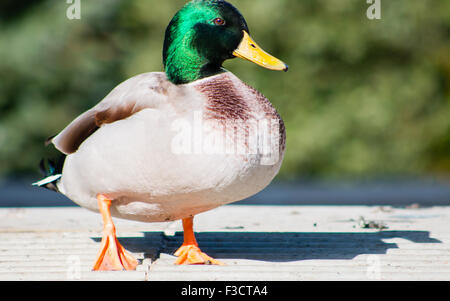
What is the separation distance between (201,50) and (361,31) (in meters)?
8.72

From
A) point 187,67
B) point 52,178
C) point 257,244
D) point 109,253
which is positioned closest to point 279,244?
point 257,244

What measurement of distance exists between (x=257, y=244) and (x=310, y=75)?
8.32 m

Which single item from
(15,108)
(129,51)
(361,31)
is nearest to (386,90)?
(361,31)

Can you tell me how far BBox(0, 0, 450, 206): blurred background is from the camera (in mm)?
11055

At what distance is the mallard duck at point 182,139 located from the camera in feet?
8.86

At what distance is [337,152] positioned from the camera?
36.0 feet

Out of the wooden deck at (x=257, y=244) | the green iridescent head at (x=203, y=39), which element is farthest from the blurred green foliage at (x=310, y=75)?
the green iridescent head at (x=203, y=39)

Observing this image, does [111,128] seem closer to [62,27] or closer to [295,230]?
[295,230]

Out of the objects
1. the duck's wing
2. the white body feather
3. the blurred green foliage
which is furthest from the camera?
the blurred green foliage

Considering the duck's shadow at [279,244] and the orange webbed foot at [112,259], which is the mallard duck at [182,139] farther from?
the duck's shadow at [279,244]

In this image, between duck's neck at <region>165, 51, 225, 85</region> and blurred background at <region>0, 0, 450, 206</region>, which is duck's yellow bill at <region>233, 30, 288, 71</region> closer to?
duck's neck at <region>165, 51, 225, 85</region>

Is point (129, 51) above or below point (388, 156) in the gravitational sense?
above

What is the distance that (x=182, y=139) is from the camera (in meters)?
2.67

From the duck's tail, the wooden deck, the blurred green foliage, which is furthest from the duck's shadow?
the blurred green foliage
